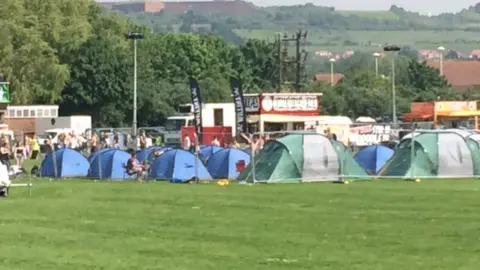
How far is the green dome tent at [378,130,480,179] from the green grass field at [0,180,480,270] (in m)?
5.50

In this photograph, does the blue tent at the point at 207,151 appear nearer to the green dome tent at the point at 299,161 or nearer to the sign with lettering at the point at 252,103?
the green dome tent at the point at 299,161

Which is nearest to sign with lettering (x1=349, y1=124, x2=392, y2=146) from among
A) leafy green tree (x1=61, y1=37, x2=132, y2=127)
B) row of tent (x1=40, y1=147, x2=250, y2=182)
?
row of tent (x1=40, y1=147, x2=250, y2=182)

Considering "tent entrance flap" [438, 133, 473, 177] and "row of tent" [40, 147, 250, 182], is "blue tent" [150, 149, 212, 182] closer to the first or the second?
"row of tent" [40, 147, 250, 182]

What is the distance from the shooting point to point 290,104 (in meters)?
74.2

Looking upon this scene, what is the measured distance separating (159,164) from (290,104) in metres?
36.1

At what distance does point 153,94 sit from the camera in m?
98.4

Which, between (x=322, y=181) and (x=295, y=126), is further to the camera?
(x=295, y=126)

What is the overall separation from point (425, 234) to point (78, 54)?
252 ft

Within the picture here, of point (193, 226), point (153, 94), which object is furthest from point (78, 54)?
point (193, 226)

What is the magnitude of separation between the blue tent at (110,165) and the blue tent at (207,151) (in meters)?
2.82

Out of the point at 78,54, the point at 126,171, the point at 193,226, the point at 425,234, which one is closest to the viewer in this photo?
the point at 425,234

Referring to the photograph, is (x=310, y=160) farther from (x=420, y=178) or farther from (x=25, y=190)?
(x=25, y=190)

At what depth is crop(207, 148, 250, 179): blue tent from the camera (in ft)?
127

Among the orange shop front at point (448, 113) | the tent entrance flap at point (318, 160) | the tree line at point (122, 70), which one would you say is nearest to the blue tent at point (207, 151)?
the tent entrance flap at point (318, 160)
